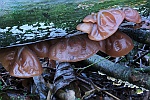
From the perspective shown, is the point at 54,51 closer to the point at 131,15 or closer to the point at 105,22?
the point at 105,22

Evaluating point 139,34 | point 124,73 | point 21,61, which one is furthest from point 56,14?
point 124,73

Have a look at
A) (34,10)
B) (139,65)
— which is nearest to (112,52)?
(34,10)

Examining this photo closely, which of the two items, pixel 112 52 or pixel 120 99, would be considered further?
pixel 120 99

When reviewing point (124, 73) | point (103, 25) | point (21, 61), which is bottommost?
point (124, 73)

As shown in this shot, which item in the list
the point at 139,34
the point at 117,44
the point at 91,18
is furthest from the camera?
the point at 139,34

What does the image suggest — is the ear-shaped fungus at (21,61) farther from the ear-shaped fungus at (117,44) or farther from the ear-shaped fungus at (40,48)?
the ear-shaped fungus at (117,44)

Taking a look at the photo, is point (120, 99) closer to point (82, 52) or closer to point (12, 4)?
point (82, 52)
